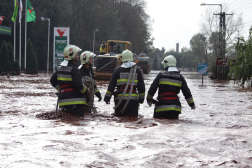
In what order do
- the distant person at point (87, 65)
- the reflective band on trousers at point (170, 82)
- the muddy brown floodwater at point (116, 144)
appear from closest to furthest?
the muddy brown floodwater at point (116, 144) → the reflective band on trousers at point (170, 82) → the distant person at point (87, 65)

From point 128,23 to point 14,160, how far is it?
59897mm

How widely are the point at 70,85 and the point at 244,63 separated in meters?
15.1

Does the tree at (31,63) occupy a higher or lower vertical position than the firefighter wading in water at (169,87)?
higher

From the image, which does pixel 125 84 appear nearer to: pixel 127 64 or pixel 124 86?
pixel 124 86

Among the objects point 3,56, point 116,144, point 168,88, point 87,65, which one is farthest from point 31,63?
point 116,144

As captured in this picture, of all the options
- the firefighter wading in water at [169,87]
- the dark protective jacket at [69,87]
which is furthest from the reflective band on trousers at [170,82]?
the dark protective jacket at [69,87]

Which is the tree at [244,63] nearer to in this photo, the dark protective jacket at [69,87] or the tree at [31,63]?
the dark protective jacket at [69,87]

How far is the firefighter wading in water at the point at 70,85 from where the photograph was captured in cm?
673

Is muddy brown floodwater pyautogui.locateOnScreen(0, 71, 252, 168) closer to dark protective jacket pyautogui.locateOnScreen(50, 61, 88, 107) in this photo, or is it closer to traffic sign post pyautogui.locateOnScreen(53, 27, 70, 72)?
dark protective jacket pyautogui.locateOnScreen(50, 61, 88, 107)

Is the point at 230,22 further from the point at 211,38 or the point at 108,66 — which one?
the point at 108,66

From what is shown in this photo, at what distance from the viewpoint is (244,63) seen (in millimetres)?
19641

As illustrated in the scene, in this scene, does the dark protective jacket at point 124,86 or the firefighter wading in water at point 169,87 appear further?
the dark protective jacket at point 124,86

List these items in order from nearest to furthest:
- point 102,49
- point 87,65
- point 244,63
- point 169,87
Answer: point 169,87 → point 87,65 → point 244,63 → point 102,49

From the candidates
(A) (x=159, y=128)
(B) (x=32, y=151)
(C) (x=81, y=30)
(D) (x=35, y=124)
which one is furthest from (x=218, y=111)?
(C) (x=81, y=30)
